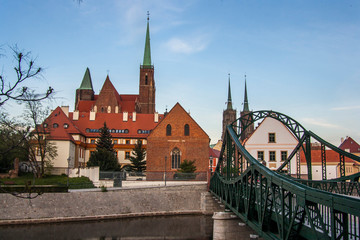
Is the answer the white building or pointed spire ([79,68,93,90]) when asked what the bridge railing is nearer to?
the white building

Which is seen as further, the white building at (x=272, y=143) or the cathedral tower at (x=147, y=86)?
the cathedral tower at (x=147, y=86)

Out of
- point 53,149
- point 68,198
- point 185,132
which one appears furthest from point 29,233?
point 185,132

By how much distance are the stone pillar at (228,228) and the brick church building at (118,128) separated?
1987 centimetres

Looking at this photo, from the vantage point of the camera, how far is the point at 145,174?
37719mm

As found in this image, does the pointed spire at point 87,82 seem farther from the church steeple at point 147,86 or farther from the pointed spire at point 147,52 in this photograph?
the pointed spire at point 147,52

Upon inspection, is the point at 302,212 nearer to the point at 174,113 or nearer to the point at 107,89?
the point at 174,113

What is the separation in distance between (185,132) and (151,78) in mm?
42682

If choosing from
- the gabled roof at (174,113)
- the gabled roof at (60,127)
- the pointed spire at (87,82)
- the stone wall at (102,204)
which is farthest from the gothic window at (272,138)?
the pointed spire at (87,82)

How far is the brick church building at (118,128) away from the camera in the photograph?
45062 millimetres

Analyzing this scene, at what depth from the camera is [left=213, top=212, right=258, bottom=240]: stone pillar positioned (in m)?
15.8

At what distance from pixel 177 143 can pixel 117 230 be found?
21.1 m

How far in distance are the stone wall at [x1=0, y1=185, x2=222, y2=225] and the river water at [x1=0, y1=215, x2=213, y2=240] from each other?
131cm

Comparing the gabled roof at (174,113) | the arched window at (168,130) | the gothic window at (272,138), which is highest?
the gabled roof at (174,113)

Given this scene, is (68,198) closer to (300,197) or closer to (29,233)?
(29,233)
